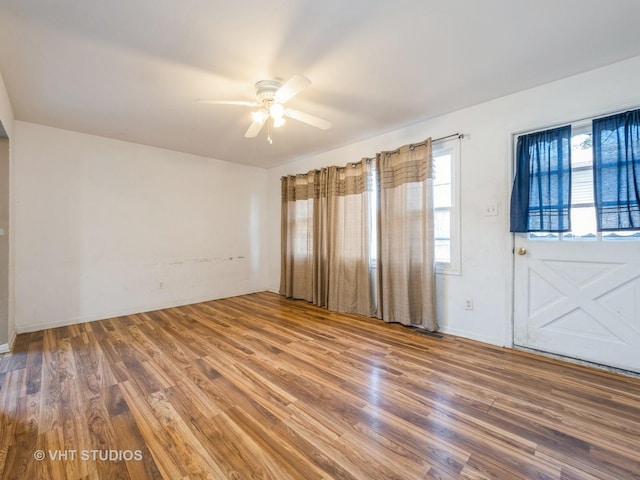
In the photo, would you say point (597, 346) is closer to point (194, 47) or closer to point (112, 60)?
point (194, 47)

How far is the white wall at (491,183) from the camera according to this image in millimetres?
2395

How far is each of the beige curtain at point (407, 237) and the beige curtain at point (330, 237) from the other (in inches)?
11.3

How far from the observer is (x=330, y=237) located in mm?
4188

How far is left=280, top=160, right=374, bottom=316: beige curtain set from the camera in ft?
12.5

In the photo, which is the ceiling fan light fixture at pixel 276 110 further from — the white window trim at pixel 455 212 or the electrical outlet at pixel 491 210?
the electrical outlet at pixel 491 210

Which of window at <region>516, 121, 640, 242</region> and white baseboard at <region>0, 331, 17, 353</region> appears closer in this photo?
window at <region>516, 121, 640, 242</region>

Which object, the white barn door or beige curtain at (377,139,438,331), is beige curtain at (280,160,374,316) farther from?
the white barn door

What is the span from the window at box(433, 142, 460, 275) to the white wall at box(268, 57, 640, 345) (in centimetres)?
8

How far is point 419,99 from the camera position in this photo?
9.04 feet

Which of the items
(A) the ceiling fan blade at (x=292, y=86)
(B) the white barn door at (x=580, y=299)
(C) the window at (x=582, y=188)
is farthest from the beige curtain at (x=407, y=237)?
(A) the ceiling fan blade at (x=292, y=86)

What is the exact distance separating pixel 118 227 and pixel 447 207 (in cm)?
434

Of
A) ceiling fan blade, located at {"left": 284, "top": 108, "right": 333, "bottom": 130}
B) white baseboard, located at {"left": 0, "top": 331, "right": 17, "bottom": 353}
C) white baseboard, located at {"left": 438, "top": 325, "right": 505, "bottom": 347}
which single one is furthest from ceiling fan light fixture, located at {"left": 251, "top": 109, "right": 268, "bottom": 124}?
white baseboard, located at {"left": 0, "top": 331, "right": 17, "bottom": 353}

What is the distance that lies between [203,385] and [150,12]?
252 centimetres

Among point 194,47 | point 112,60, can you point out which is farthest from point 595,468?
point 112,60
